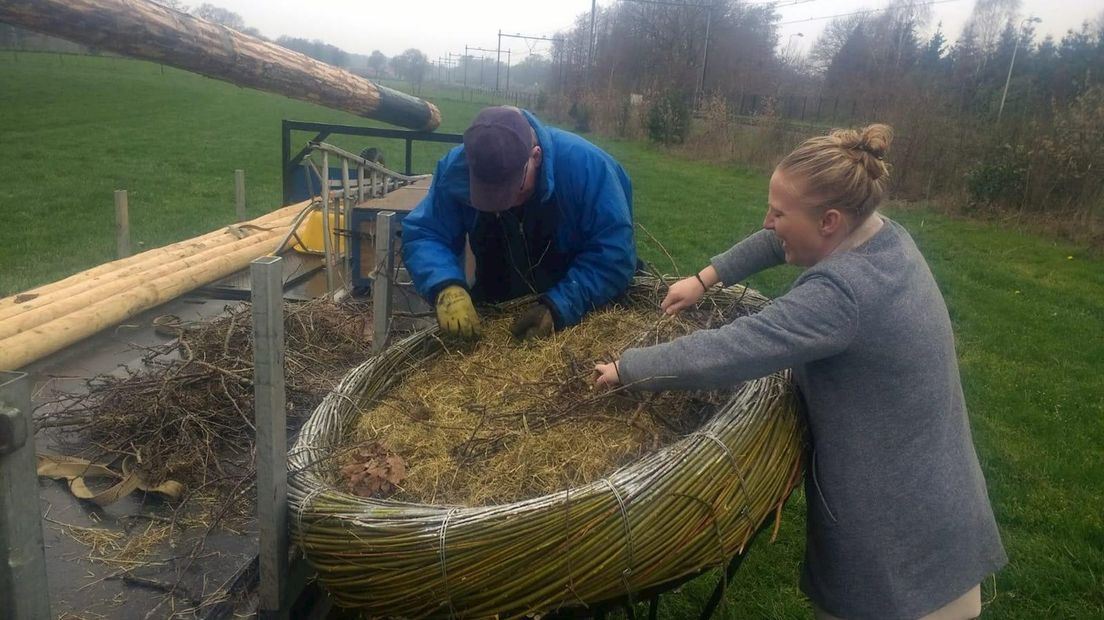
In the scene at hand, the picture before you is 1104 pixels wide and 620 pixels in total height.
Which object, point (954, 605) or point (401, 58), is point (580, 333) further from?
point (401, 58)

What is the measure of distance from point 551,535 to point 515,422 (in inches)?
24.7

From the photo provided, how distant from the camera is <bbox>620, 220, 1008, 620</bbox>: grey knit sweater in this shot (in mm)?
1840

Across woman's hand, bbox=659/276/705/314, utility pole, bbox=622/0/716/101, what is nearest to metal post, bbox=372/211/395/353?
woman's hand, bbox=659/276/705/314

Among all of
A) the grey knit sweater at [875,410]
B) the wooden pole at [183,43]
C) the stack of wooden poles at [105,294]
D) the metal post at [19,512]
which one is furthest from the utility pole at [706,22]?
the metal post at [19,512]

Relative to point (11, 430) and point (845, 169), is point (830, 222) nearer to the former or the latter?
point (845, 169)

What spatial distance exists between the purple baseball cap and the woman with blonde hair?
3.05ft

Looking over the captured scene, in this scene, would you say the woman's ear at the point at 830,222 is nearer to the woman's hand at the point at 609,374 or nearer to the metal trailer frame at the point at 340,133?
the woman's hand at the point at 609,374

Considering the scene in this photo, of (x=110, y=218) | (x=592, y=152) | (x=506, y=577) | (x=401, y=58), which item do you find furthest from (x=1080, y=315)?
(x=401, y=58)

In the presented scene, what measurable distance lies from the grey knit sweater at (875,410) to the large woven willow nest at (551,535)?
19 centimetres

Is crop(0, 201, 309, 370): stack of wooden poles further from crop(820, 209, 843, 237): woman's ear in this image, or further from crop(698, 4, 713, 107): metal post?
crop(698, 4, 713, 107): metal post

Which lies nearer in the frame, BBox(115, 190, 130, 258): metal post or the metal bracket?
the metal bracket

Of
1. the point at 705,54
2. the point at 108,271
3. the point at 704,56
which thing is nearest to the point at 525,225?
the point at 108,271

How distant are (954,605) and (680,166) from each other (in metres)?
18.5

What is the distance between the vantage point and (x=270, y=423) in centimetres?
187
